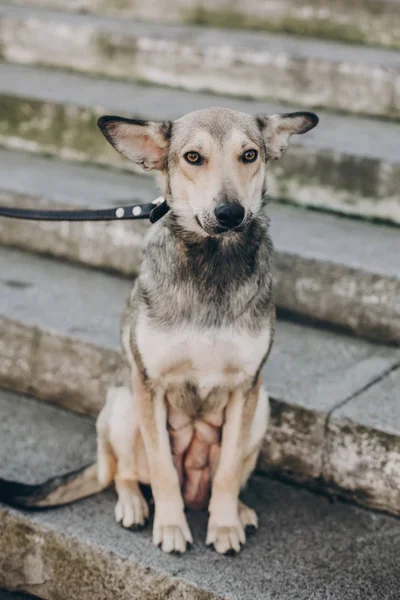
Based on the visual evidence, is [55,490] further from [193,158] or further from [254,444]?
[193,158]

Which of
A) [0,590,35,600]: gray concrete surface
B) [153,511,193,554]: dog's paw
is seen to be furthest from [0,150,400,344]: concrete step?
[0,590,35,600]: gray concrete surface

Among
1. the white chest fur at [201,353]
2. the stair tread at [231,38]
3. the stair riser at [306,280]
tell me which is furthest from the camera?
the stair tread at [231,38]

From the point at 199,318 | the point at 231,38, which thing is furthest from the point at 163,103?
the point at 199,318

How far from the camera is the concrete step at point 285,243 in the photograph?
13.6 feet

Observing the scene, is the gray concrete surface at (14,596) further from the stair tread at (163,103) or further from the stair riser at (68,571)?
the stair tread at (163,103)

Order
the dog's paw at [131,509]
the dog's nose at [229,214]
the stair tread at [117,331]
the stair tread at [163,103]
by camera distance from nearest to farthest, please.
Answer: the dog's nose at [229,214], the dog's paw at [131,509], the stair tread at [117,331], the stair tread at [163,103]

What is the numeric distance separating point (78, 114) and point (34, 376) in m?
1.89

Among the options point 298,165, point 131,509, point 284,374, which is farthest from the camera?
point 298,165

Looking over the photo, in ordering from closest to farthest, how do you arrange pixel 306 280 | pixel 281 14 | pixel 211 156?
pixel 211 156, pixel 306 280, pixel 281 14

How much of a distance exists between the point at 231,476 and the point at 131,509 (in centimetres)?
40

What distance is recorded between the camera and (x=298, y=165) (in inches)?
192

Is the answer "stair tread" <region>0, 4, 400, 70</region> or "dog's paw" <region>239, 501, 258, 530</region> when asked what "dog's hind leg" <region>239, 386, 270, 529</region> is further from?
"stair tread" <region>0, 4, 400, 70</region>

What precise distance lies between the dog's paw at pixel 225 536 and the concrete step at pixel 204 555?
0.03 meters

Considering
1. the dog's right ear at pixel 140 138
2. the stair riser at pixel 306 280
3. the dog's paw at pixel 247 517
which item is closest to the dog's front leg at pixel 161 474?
the dog's paw at pixel 247 517
